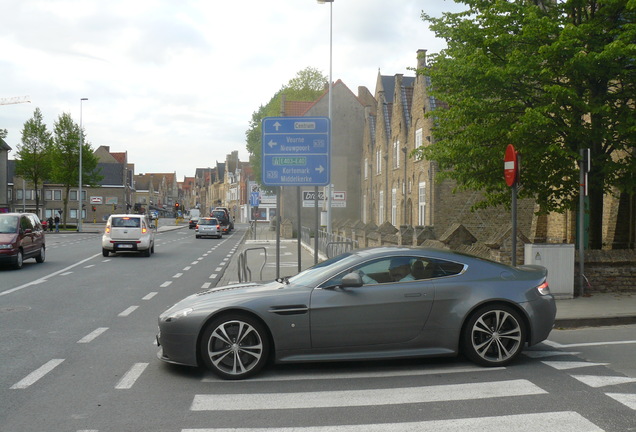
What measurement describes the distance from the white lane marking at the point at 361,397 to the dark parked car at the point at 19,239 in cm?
1430

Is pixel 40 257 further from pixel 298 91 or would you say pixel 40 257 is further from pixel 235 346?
pixel 298 91

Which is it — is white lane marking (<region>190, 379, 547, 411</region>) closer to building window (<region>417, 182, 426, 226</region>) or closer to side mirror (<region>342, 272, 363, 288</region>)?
side mirror (<region>342, 272, 363, 288</region>)

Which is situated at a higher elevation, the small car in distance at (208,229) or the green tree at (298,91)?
the green tree at (298,91)

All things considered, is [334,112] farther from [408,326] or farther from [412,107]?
[408,326]

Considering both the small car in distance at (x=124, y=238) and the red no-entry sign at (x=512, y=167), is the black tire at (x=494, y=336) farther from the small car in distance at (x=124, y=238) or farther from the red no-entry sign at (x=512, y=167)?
the small car in distance at (x=124, y=238)

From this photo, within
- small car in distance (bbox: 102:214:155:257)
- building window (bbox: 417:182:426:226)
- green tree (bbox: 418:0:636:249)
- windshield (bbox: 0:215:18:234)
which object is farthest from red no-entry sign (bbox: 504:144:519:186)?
building window (bbox: 417:182:426:226)

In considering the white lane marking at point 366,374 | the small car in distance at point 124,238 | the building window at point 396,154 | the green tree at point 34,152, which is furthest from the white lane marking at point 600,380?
the green tree at point 34,152

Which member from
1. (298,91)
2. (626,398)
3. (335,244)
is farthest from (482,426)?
(298,91)

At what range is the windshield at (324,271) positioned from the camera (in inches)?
259

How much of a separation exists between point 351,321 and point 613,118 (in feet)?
28.5

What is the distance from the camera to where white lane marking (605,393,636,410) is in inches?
203

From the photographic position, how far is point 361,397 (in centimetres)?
548

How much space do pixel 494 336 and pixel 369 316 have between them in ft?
4.51

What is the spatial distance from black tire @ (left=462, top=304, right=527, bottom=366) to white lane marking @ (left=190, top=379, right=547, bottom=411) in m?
0.67
